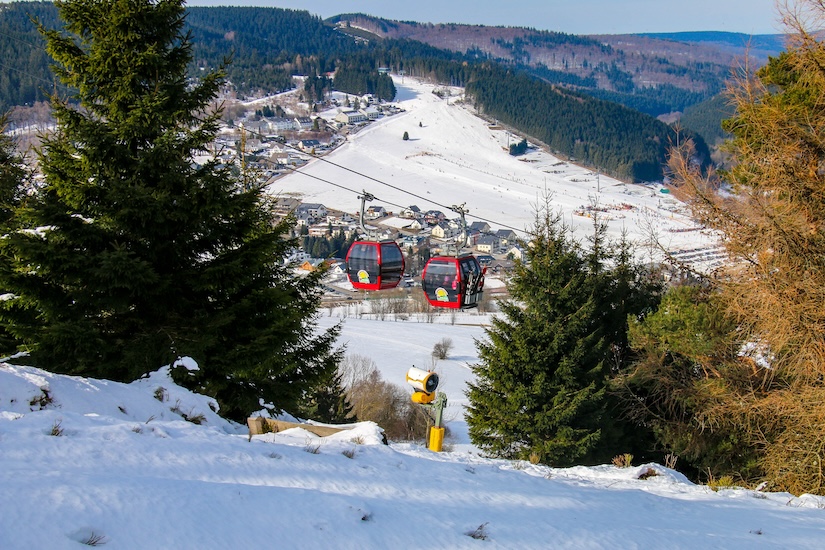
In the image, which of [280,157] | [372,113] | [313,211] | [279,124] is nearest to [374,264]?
[313,211]

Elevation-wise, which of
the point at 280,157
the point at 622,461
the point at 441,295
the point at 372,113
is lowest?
the point at 622,461

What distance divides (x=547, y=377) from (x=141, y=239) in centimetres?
1123

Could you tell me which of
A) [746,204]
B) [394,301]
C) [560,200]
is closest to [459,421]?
[746,204]

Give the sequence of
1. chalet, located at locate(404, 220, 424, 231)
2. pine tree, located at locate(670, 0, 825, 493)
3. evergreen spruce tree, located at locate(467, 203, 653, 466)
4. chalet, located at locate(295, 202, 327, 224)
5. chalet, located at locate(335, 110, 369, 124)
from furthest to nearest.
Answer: chalet, located at locate(335, 110, 369, 124), chalet, located at locate(295, 202, 327, 224), chalet, located at locate(404, 220, 424, 231), evergreen spruce tree, located at locate(467, 203, 653, 466), pine tree, located at locate(670, 0, 825, 493)

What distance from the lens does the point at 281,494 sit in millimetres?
3805

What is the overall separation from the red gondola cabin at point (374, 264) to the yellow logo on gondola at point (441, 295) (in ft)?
3.63

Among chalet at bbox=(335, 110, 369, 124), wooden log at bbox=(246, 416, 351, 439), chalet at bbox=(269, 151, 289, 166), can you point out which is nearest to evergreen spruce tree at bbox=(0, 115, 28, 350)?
wooden log at bbox=(246, 416, 351, 439)

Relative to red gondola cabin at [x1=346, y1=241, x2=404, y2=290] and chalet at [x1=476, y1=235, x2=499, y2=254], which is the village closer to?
chalet at [x1=476, y1=235, x2=499, y2=254]

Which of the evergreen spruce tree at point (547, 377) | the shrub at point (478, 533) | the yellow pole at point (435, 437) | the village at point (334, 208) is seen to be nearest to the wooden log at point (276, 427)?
the yellow pole at point (435, 437)

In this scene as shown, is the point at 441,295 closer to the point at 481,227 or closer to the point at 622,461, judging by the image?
the point at 622,461

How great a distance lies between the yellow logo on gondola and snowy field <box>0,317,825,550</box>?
7790mm

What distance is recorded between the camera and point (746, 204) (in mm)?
9625

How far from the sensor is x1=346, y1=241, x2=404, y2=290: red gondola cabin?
14422 millimetres

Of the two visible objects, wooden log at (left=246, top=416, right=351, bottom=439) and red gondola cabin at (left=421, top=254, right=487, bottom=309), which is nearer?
wooden log at (left=246, top=416, right=351, bottom=439)
